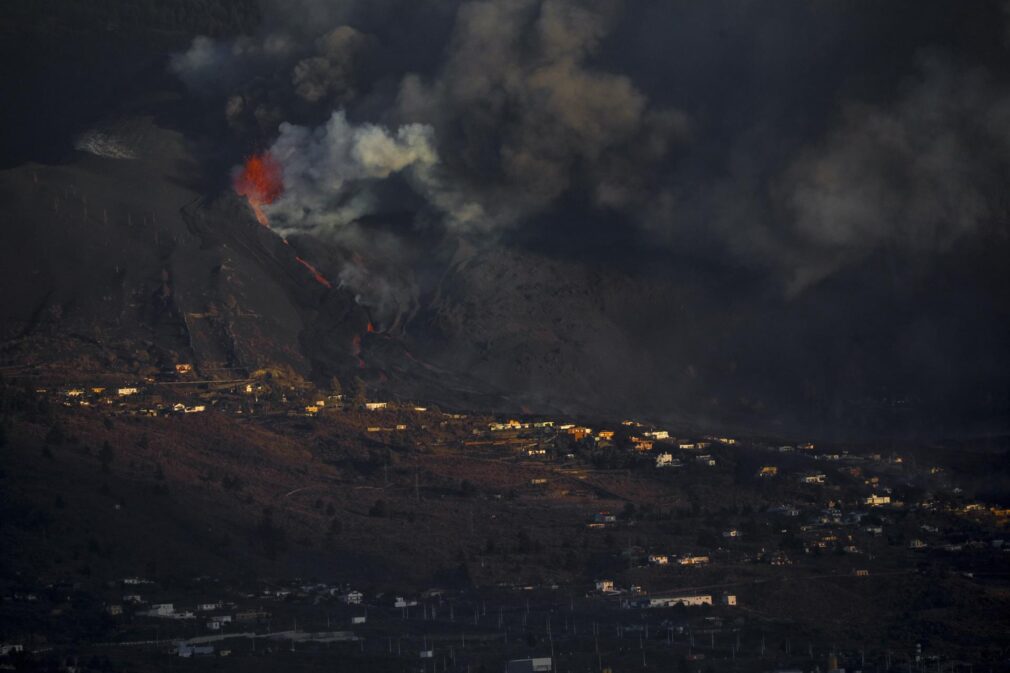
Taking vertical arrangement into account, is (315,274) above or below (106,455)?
above

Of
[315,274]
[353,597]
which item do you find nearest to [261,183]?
[315,274]

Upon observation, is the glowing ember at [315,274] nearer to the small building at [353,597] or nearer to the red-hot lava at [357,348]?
the red-hot lava at [357,348]

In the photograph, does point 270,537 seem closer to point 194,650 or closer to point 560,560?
point 560,560

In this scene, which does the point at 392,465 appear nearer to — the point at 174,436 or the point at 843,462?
the point at 174,436

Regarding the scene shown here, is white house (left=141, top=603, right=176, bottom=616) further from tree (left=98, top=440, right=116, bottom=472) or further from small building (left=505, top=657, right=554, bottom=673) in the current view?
small building (left=505, top=657, right=554, bottom=673)

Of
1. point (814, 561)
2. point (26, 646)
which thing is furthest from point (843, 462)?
point (26, 646)

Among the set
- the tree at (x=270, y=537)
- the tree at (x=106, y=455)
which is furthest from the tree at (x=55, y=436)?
the tree at (x=270, y=537)

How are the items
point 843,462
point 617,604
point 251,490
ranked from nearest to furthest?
point 617,604
point 251,490
point 843,462
